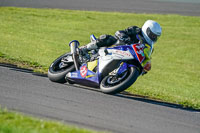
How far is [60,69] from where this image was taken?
9062 mm

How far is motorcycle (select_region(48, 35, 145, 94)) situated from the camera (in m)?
7.71

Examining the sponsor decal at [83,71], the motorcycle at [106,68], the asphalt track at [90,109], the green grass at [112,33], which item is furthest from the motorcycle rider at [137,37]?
the green grass at [112,33]

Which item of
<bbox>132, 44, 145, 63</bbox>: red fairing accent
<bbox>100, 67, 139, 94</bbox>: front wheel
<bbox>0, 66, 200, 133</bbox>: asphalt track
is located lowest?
<bbox>0, 66, 200, 133</bbox>: asphalt track

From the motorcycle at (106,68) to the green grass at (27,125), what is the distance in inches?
109

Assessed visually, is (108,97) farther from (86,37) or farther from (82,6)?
A: (82,6)

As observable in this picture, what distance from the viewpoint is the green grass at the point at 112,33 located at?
11953 mm

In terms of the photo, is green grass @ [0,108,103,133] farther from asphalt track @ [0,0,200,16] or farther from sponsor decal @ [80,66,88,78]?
asphalt track @ [0,0,200,16]

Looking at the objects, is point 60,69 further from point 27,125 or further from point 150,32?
point 27,125

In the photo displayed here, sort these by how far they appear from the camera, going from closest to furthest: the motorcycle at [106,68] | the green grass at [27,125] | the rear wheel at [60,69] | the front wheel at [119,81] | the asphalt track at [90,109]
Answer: the green grass at [27,125], the asphalt track at [90,109], the front wheel at [119,81], the motorcycle at [106,68], the rear wheel at [60,69]

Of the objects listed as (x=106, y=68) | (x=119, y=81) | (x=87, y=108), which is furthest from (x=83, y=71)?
(x=87, y=108)

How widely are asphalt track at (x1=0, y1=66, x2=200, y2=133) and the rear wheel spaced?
0.68 feet

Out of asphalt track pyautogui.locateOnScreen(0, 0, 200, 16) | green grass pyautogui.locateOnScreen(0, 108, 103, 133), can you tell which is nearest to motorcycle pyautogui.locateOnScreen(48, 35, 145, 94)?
green grass pyautogui.locateOnScreen(0, 108, 103, 133)

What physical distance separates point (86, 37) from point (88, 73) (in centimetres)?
1108

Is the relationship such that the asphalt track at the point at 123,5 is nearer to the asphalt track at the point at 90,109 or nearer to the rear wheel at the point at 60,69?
the rear wheel at the point at 60,69
